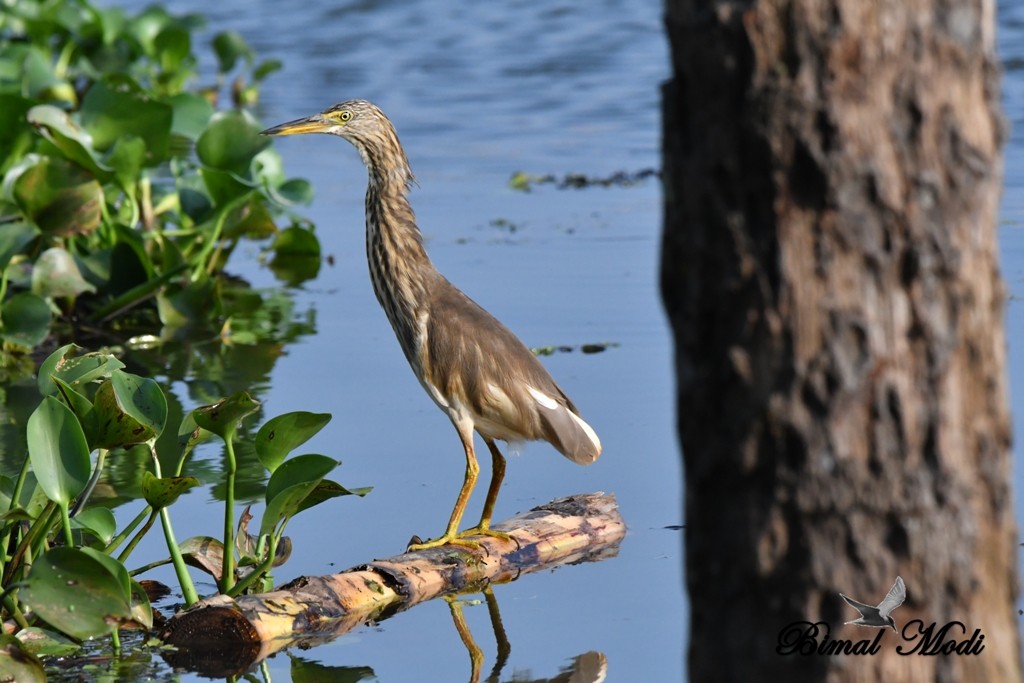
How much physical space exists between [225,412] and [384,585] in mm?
928

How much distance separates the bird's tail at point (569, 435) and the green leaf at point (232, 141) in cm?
299

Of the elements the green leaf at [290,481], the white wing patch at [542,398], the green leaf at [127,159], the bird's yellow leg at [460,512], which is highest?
the green leaf at [127,159]

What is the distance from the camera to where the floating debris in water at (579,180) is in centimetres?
1160

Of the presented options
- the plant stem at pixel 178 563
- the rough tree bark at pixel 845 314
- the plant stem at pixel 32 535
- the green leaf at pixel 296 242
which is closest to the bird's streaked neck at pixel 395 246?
the plant stem at pixel 178 563

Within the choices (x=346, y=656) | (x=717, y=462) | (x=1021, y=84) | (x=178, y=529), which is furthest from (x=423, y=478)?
(x=1021, y=84)

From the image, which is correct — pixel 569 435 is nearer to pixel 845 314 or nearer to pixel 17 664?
pixel 17 664

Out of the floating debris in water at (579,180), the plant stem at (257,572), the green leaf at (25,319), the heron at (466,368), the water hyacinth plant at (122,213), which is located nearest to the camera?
the plant stem at (257,572)

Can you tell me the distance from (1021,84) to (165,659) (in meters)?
12.3

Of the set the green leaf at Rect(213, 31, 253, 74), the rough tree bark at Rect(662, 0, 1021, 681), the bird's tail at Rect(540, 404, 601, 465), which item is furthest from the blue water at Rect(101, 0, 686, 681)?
the rough tree bark at Rect(662, 0, 1021, 681)

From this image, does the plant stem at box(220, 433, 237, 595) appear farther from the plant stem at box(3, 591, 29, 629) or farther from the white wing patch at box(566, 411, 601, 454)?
the white wing patch at box(566, 411, 601, 454)

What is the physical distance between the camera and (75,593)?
3.73 meters

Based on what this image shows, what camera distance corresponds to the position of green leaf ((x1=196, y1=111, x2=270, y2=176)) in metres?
7.55

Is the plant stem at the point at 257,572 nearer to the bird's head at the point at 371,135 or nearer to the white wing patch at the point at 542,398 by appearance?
the white wing patch at the point at 542,398

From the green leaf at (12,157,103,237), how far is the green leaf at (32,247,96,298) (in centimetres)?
22
